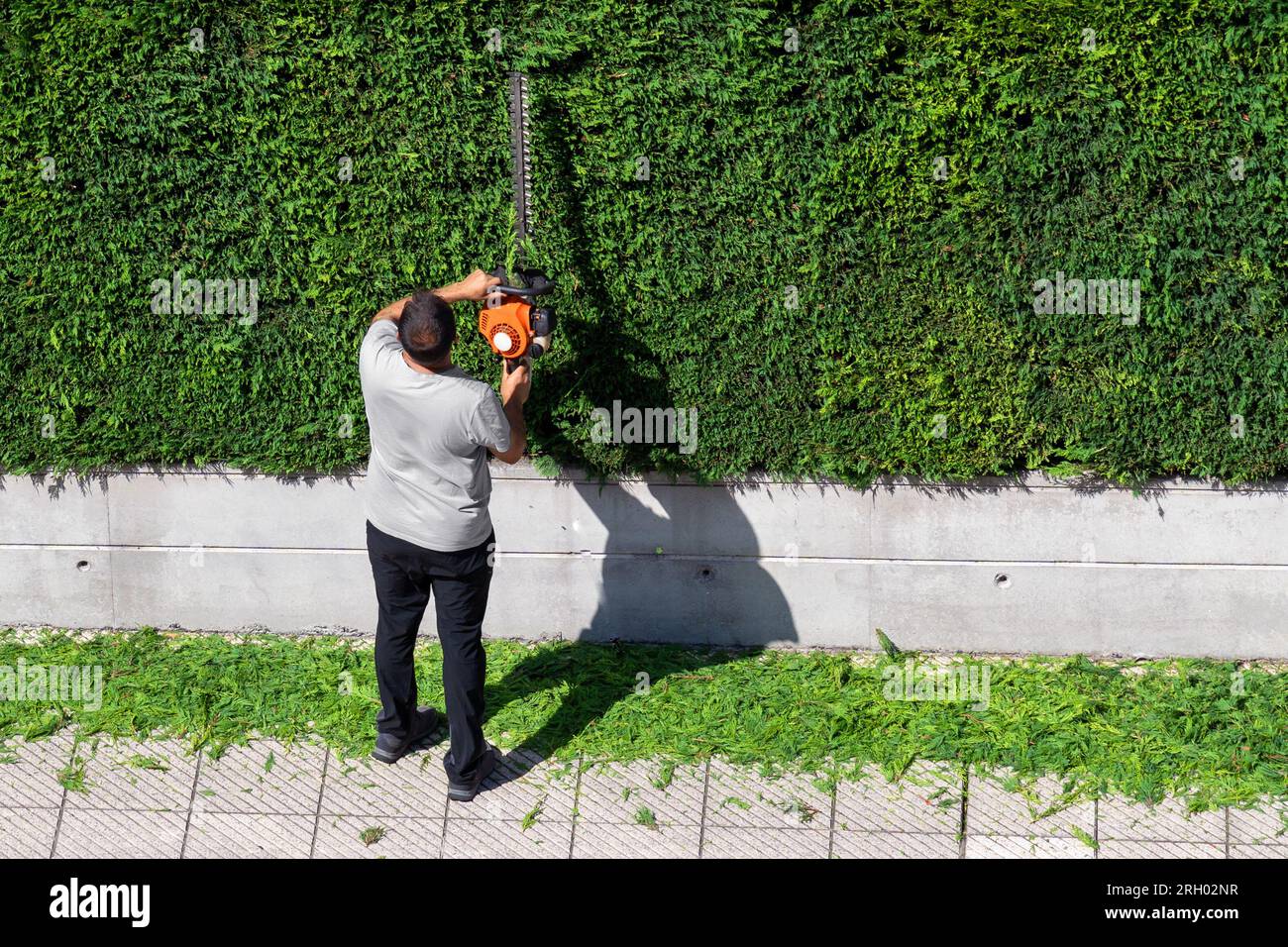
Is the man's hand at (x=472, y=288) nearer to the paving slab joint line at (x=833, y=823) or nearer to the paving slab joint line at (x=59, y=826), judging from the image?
the paving slab joint line at (x=833, y=823)

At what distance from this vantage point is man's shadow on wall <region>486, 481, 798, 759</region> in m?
6.66

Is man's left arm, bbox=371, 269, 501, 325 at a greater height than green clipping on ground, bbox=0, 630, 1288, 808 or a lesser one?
greater

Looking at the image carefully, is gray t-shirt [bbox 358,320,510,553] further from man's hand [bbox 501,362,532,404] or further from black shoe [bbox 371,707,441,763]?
black shoe [bbox 371,707,441,763]

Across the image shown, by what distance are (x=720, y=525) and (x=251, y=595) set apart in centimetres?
228

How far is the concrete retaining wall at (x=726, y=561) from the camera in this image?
6.59 meters

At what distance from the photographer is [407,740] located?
6.07m

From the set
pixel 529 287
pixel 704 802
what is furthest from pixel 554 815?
pixel 529 287

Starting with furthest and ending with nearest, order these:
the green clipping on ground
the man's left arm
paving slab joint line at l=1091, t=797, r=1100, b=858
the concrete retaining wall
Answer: the concrete retaining wall → the green clipping on ground → the man's left arm → paving slab joint line at l=1091, t=797, r=1100, b=858

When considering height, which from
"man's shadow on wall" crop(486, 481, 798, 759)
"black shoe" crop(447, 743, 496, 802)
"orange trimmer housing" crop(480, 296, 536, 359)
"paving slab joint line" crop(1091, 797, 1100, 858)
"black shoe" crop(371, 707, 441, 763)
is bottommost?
"paving slab joint line" crop(1091, 797, 1100, 858)

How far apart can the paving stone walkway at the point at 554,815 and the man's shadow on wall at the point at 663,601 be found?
2.14 ft

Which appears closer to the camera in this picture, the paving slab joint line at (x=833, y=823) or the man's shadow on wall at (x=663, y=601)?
the paving slab joint line at (x=833, y=823)

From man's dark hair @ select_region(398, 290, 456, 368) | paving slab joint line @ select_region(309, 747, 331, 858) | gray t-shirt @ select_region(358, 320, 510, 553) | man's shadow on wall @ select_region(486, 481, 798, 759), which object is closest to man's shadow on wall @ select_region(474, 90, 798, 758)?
man's shadow on wall @ select_region(486, 481, 798, 759)

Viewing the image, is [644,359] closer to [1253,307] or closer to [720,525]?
[720,525]

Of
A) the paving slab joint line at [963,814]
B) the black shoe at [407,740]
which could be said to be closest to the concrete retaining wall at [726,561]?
the black shoe at [407,740]
